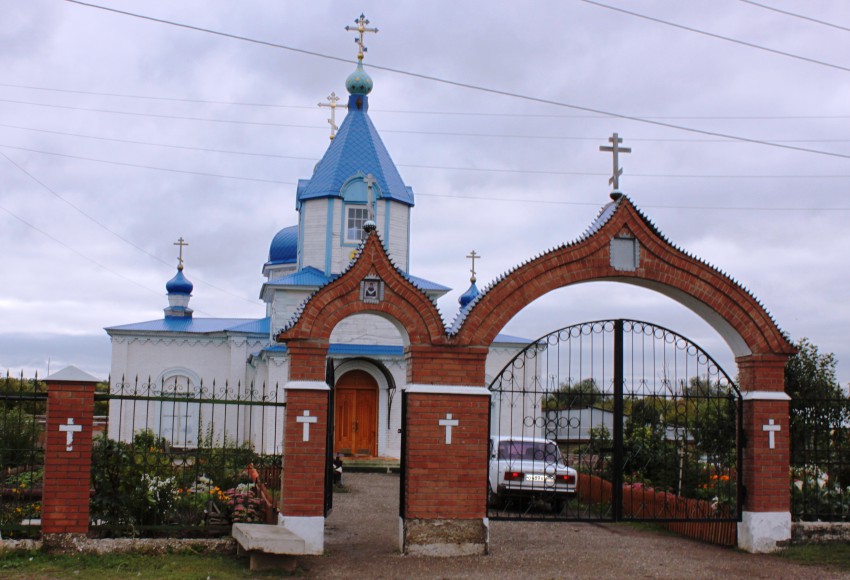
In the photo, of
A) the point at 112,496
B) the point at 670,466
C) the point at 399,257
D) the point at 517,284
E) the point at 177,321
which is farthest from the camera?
the point at 177,321

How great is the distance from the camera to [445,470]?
1059 cm

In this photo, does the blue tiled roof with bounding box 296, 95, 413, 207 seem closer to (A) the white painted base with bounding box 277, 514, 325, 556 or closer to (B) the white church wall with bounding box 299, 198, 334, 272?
(B) the white church wall with bounding box 299, 198, 334, 272

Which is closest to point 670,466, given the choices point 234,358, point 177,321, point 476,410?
point 476,410

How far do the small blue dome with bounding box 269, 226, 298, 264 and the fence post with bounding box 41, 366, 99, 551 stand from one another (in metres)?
22.2

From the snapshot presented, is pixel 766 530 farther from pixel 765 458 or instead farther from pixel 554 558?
pixel 554 558

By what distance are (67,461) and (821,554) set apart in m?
8.75

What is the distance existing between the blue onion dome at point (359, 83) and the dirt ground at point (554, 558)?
1616cm

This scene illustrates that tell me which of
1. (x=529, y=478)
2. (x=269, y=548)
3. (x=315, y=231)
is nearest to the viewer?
(x=269, y=548)

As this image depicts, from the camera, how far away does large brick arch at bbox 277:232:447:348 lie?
10.5 meters

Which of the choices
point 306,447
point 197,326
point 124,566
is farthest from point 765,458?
point 197,326

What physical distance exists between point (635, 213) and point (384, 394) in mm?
13545

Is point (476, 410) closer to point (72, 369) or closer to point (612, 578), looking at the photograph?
point (612, 578)

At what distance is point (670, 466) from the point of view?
13820mm

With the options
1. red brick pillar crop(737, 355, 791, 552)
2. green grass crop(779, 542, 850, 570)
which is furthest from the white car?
green grass crop(779, 542, 850, 570)
